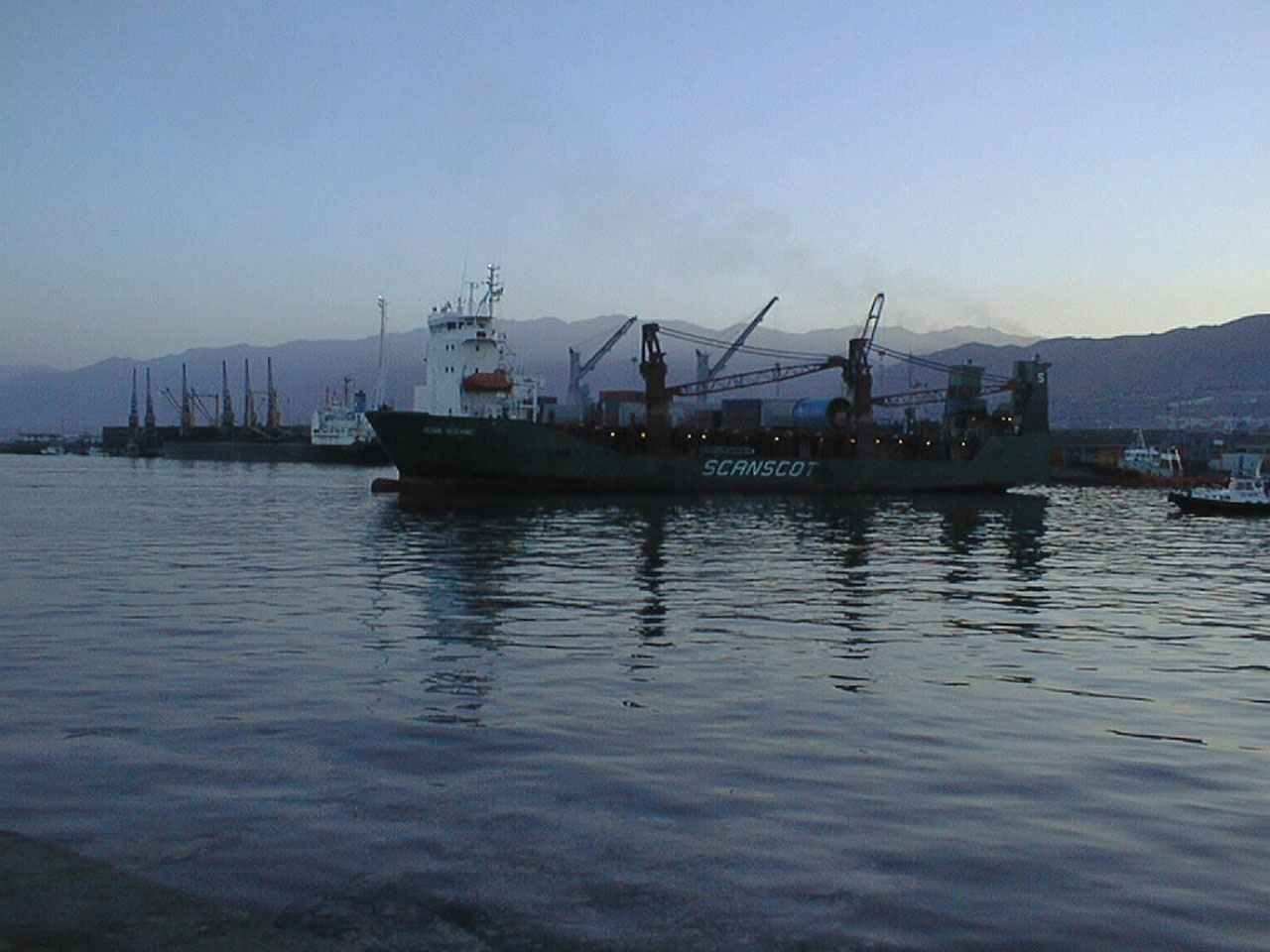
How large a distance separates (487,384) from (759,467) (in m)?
19.3

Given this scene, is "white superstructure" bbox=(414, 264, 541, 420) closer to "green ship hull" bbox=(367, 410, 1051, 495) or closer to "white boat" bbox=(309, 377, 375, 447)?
→ "green ship hull" bbox=(367, 410, 1051, 495)

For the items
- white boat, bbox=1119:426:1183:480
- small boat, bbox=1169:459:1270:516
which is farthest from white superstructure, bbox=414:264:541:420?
white boat, bbox=1119:426:1183:480

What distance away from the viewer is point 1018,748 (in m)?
12.8

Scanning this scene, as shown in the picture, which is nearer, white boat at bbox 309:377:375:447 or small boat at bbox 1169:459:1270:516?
small boat at bbox 1169:459:1270:516

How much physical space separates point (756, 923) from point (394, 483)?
64.8 m

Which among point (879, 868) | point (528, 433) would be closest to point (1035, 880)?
point (879, 868)

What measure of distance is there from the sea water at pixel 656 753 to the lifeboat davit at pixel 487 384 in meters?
50.5

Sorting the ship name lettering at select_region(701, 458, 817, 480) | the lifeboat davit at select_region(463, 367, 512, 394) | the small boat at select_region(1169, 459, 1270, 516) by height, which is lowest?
the small boat at select_region(1169, 459, 1270, 516)

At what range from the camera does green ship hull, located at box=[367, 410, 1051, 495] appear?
63.4 meters

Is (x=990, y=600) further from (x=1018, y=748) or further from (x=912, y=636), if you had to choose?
(x=1018, y=748)

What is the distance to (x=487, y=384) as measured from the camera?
261ft

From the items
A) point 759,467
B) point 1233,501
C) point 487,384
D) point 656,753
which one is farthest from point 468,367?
point 656,753

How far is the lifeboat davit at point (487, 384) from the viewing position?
79438 mm

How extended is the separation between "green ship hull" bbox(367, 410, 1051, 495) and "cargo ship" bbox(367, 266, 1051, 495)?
0.27 feet
